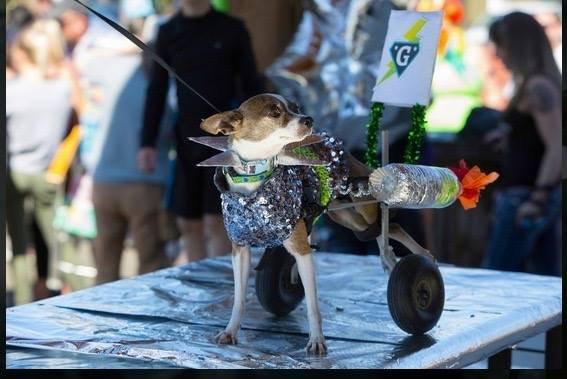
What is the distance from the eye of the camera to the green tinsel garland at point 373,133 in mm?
2316

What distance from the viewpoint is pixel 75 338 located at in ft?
7.07

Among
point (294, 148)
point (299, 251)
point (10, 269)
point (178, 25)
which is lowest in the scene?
point (10, 269)

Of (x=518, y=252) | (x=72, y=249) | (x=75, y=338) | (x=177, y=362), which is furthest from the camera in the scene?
(x=72, y=249)

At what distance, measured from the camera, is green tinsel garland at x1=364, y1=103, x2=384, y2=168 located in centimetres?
232

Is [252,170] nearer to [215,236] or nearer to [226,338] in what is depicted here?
[226,338]

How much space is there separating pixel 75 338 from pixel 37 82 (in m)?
2.54

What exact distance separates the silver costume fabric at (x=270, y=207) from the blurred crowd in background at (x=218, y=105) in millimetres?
924

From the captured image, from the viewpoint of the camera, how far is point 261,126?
194 centimetres

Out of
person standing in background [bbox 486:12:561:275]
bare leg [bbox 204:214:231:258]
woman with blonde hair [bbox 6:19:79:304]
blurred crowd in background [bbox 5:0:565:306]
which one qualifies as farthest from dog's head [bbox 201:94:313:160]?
woman with blonde hair [bbox 6:19:79:304]

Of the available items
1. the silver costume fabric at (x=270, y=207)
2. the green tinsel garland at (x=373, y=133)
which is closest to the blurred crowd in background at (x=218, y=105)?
the green tinsel garland at (x=373, y=133)

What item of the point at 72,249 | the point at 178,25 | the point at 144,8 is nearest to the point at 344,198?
the point at 178,25

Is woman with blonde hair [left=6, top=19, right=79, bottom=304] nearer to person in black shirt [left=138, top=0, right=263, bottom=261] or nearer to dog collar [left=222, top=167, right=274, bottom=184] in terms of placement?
person in black shirt [left=138, top=0, right=263, bottom=261]

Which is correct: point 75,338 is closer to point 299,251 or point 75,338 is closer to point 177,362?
point 177,362

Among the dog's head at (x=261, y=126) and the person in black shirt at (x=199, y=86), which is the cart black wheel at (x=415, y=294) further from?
the person in black shirt at (x=199, y=86)
